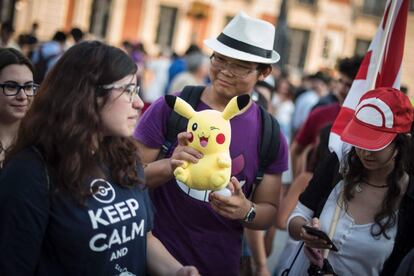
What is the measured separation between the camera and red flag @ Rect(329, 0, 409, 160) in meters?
3.52

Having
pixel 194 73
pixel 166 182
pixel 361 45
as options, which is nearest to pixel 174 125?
pixel 166 182

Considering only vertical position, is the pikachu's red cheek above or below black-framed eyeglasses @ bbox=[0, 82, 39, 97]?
above

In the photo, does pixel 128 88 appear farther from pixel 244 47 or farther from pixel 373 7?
pixel 373 7

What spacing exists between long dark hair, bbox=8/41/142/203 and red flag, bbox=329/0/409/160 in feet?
5.61

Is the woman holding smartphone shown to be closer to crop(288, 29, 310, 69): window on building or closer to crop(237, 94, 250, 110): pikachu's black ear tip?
crop(237, 94, 250, 110): pikachu's black ear tip

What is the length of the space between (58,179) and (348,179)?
58.1 inches

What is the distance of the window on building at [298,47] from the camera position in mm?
36188

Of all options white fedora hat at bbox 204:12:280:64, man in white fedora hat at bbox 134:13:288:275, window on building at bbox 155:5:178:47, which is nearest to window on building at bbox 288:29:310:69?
window on building at bbox 155:5:178:47

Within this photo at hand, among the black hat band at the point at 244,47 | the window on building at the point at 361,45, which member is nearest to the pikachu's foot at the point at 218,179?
the black hat band at the point at 244,47

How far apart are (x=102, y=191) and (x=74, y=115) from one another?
0.28m

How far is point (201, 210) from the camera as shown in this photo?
2.93 metres

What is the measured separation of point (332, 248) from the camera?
272 cm

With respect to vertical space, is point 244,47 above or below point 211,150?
above

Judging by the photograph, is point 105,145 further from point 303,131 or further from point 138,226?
point 303,131
